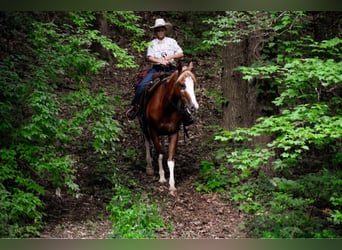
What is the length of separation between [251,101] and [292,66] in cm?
182

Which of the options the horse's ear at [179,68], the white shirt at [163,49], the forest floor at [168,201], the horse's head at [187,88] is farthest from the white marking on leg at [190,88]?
the forest floor at [168,201]

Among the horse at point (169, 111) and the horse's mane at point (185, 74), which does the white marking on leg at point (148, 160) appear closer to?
the horse at point (169, 111)

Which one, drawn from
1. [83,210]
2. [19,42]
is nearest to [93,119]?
[83,210]

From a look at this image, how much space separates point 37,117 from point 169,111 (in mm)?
1714

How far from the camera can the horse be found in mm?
5250

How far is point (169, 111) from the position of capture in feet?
18.6

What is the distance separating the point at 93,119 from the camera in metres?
5.20

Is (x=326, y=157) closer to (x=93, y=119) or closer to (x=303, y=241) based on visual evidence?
(x=93, y=119)

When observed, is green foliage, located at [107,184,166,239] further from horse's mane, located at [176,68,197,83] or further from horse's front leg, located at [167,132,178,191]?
horse's mane, located at [176,68,197,83]

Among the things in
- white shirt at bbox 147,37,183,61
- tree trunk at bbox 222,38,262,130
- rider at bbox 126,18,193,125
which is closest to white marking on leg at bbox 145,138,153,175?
rider at bbox 126,18,193,125

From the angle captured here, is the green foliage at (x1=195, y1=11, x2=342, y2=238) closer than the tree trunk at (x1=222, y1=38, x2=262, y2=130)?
Yes

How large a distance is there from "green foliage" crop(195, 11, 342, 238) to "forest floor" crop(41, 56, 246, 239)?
20 centimetres

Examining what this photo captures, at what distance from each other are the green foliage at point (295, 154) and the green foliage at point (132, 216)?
0.86 meters

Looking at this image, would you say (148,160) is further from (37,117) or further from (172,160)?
(37,117)
